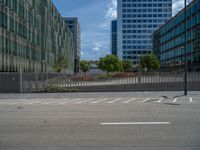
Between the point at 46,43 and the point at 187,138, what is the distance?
5775cm

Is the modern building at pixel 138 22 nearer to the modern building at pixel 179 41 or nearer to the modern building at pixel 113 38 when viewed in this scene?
the modern building at pixel 179 41

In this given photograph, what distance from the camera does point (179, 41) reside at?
79.3m

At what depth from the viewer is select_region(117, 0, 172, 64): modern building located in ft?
452

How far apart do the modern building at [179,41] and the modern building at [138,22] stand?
76.9 feet

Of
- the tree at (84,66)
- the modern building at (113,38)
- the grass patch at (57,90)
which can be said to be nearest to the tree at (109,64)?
the grass patch at (57,90)

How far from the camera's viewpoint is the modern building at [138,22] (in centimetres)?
13775

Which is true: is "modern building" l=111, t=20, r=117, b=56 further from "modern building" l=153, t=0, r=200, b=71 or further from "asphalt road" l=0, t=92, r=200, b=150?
"asphalt road" l=0, t=92, r=200, b=150

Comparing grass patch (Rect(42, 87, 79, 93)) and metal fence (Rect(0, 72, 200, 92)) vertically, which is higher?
metal fence (Rect(0, 72, 200, 92))

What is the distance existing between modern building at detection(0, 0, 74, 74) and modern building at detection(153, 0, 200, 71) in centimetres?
3420

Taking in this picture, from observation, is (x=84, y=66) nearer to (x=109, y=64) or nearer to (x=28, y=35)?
(x=109, y=64)

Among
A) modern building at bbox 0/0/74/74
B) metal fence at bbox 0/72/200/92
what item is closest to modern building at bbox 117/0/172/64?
modern building at bbox 0/0/74/74

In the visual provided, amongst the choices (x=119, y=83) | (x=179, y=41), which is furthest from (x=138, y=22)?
(x=119, y=83)

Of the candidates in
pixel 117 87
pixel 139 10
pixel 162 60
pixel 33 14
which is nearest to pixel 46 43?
pixel 33 14

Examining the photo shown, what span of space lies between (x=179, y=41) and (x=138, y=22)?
205 ft
